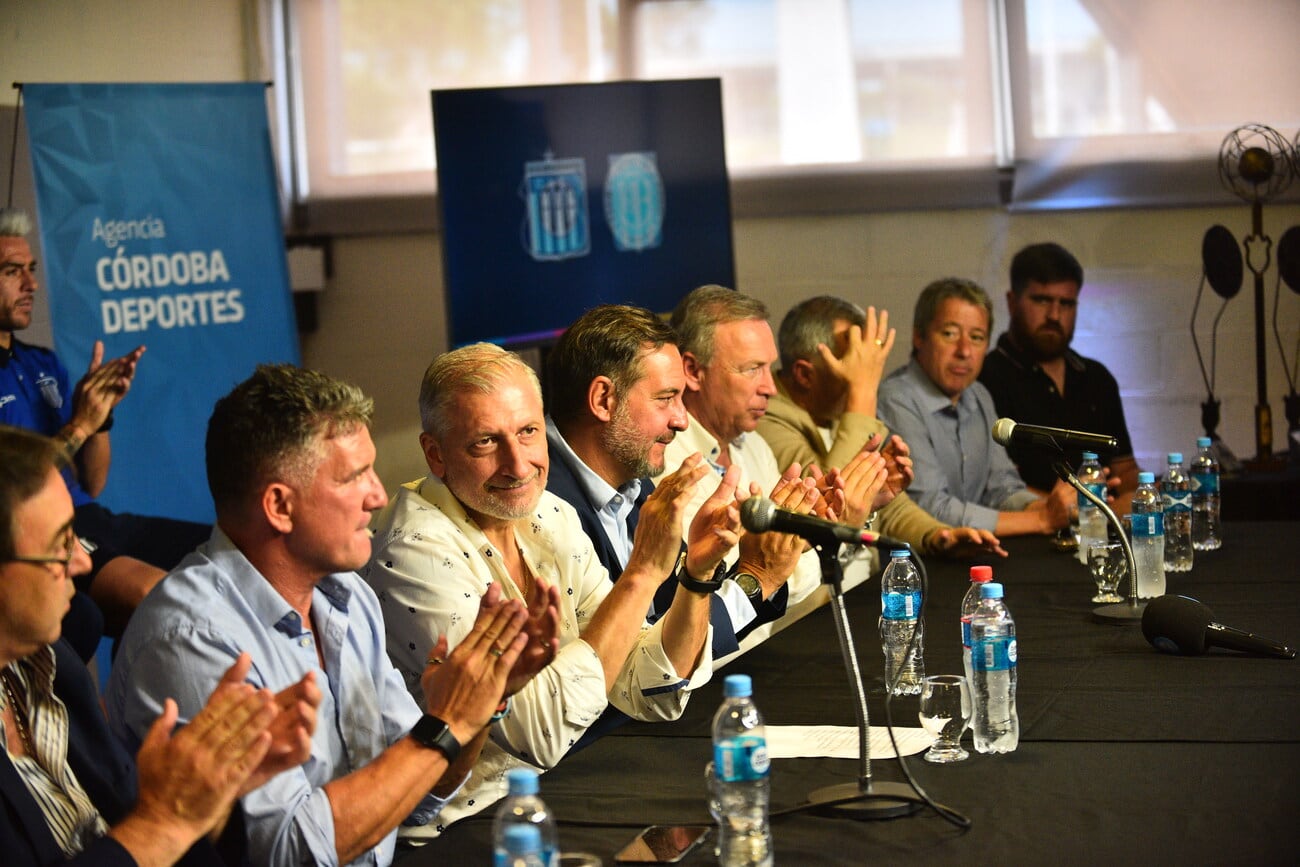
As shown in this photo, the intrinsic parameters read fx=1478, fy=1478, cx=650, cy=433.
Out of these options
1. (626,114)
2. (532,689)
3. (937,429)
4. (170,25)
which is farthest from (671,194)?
(532,689)

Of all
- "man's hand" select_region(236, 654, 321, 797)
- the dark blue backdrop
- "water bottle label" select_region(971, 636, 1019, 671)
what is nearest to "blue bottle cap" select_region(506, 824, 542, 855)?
"man's hand" select_region(236, 654, 321, 797)

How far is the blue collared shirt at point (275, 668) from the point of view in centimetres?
164

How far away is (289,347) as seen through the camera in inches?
183

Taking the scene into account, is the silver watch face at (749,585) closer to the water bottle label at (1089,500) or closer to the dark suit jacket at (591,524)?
the dark suit jacket at (591,524)

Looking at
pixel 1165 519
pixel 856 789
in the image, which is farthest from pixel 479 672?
pixel 1165 519

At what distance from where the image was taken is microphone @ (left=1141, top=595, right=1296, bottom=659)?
239 cm

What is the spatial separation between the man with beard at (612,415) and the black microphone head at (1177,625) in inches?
32.7

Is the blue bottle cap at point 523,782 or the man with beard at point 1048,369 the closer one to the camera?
the blue bottle cap at point 523,782

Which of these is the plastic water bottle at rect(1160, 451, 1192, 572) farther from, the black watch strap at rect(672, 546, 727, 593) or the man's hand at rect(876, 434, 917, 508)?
the black watch strap at rect(672, 546, 727, 593)

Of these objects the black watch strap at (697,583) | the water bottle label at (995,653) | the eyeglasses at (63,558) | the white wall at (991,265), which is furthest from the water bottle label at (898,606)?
the white wall at (991,265)

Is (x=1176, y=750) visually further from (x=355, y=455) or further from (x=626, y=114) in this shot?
(x=626, y=114)

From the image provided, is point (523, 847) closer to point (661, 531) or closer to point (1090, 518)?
point (661, 531)

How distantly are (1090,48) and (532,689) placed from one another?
158 inches

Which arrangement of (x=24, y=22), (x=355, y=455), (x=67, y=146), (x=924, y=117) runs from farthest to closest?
1. (x=924, y=117)
2. (x=24, y=22)
3. (x=67, y=146)
4. (x=355, y=455)
